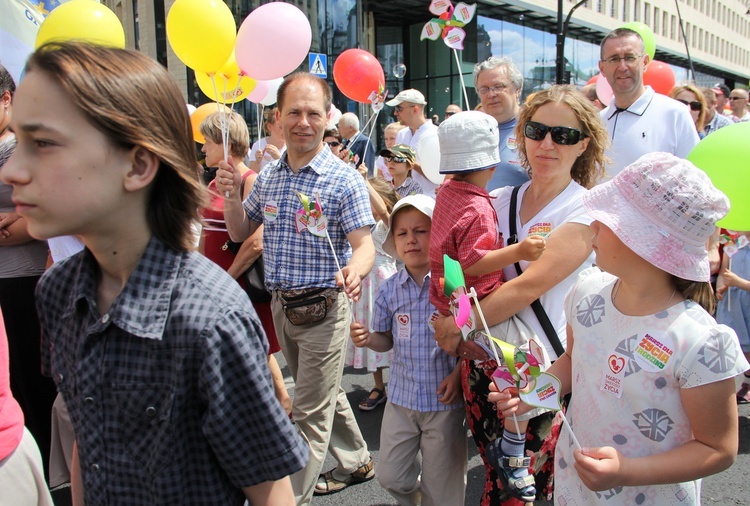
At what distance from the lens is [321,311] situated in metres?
2.95

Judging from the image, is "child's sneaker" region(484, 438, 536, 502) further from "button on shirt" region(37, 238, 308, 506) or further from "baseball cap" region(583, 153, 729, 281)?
"button on shirt" region(37, 238, 308, 506)

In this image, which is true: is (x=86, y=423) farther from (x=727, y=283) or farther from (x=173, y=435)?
(x=727, y=283)

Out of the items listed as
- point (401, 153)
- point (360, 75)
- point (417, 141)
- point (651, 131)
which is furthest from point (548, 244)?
point (360, 75)

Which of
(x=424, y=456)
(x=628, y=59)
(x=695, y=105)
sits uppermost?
(x=628, y=59)

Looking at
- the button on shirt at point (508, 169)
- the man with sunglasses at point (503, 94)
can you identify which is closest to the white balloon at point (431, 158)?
the man with sunglasses at point (503, 94)

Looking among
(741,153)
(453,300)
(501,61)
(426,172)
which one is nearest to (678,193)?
(453,300)

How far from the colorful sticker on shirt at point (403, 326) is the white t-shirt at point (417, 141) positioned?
245 cm

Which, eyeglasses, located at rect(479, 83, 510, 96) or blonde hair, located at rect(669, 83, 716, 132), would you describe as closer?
eyeglasses, located at rect(479, 83, 510, 96)

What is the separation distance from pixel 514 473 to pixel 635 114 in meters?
2.79

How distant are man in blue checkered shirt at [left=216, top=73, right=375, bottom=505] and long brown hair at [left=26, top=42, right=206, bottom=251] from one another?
5.42ft

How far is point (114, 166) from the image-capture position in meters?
1.10

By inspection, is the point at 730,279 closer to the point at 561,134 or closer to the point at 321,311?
the point at 561,134

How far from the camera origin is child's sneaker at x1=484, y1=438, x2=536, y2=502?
1.79 m

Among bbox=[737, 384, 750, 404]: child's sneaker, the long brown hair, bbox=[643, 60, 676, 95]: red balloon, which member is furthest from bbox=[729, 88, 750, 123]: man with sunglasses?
the long brown hair
